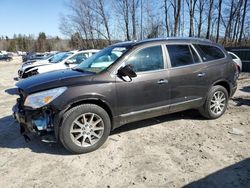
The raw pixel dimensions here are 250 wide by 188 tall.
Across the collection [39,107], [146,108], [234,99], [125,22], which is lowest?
[234,99]

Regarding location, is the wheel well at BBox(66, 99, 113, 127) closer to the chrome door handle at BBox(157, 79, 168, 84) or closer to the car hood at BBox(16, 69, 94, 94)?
the car hood at BBox(16, 69, 94, 94)

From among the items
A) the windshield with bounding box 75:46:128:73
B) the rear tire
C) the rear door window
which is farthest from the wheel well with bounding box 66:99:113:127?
the rear tire

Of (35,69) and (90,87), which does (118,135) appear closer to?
(90,87)

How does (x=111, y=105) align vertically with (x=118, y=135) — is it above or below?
above

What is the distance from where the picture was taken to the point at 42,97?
3.69 metres

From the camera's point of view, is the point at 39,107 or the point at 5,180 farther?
the point at 39,107

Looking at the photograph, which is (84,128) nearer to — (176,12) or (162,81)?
(162,81)

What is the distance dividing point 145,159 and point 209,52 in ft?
9.51

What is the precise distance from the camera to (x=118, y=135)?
4641 millimetres

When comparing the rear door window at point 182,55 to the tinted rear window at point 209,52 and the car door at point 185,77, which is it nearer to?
the car door at point 185,77

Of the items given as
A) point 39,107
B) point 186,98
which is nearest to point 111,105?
point 39,107

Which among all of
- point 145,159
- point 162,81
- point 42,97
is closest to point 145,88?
point 162,81

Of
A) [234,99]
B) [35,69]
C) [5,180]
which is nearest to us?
[5,180]

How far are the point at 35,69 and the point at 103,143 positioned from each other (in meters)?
7.38
